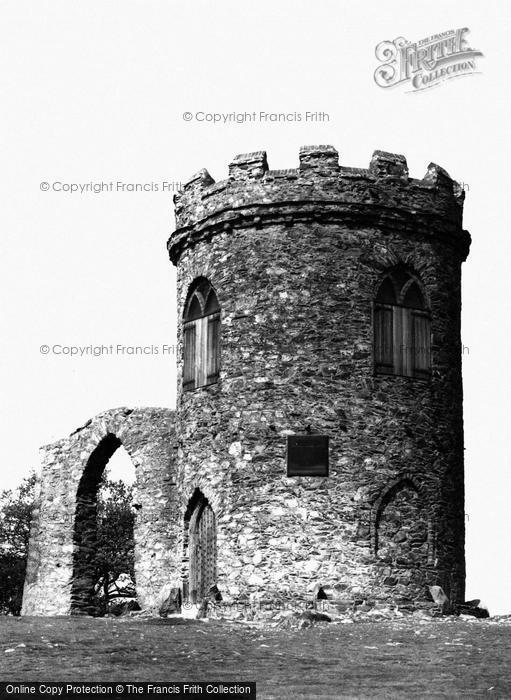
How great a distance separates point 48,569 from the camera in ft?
93.9

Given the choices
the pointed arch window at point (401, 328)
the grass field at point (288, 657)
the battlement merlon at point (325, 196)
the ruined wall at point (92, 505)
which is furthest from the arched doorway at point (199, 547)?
the battlement merlon at point (325, 196)

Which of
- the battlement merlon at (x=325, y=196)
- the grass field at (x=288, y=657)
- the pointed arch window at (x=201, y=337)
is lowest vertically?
the grass field at (x=288, y=657)

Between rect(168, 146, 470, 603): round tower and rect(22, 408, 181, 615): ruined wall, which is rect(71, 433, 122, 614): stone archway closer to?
rect(22, 408, 181, 615): ruined wall

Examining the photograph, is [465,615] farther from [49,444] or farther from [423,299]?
[49,444]

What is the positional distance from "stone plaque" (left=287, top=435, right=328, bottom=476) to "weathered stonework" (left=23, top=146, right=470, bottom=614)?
0.12 m

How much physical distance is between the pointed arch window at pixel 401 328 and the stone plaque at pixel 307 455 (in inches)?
73.1

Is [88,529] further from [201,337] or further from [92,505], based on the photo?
[201,337]

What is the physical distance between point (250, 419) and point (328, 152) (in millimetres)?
5301

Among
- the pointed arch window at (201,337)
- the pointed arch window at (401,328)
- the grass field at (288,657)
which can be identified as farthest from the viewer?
the pointed arch window at (201,337)

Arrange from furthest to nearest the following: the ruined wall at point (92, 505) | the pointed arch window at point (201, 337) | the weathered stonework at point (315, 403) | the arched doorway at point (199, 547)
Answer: the ruined wall at point (92, 505) → the pointed arch window at point (201, 337) → the arched doorway at point (199, 547) → the weathered stonework at point (315, 403)

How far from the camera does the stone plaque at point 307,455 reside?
24172 mm

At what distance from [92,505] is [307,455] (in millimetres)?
6662

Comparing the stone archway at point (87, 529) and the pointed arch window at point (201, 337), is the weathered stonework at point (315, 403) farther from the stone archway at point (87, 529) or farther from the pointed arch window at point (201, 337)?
the stone archway at point (87, 529)

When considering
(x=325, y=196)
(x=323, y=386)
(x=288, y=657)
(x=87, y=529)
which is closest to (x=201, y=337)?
(x=323, y=386)
